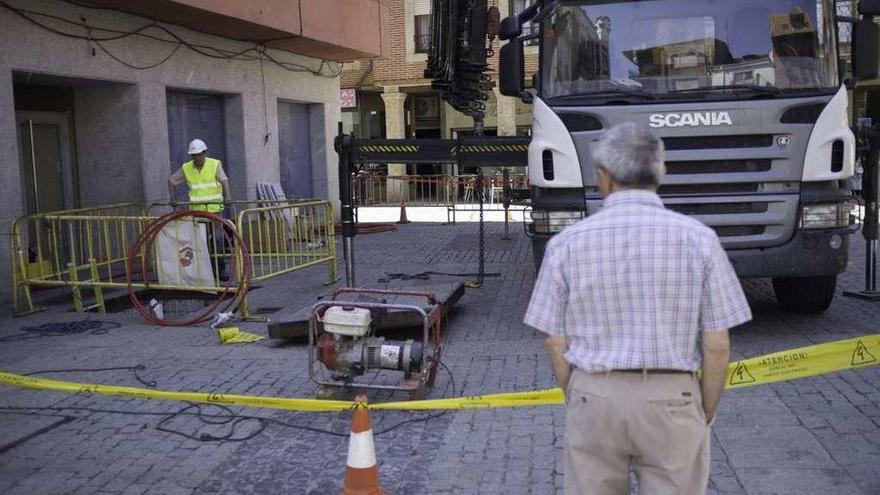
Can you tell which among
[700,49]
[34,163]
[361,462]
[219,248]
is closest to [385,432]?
[361,462]

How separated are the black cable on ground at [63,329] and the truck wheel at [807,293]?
6730 mm

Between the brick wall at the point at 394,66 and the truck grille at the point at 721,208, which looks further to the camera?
the brick wall at the point at 394,66

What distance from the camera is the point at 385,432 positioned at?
5.77m

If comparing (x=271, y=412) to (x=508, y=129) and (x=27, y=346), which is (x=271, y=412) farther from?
(x=508, y=129)

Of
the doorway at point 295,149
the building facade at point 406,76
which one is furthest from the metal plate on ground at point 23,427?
the building facade at point 406,76

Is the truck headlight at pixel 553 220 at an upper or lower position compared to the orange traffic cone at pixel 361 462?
upper

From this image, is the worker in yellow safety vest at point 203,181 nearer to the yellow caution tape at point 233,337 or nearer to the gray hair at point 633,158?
the yellow caution tape at point 233,337

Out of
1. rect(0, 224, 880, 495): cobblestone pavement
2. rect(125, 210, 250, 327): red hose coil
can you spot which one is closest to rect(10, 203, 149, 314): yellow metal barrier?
rect(125, 210, 250, 327): red hose coil

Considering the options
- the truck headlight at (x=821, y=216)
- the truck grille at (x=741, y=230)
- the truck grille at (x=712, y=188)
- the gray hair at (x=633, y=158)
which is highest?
the gray hair at (x=633, y=158)

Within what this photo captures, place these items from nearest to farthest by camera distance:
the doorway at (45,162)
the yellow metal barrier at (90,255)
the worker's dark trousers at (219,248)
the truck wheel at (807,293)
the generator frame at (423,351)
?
the generator frame at (423,351)
the truck wheel at (807,293)
the worker's dark trousers at (219,248)
the yellow metal barrier at (90,255)
the doorway at (45,162)

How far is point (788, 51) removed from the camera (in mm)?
7902

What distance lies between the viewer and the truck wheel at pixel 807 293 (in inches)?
341

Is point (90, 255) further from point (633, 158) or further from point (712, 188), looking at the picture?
point (633, 158)

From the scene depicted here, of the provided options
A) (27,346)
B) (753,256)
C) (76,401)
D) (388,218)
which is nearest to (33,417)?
(76,401)
